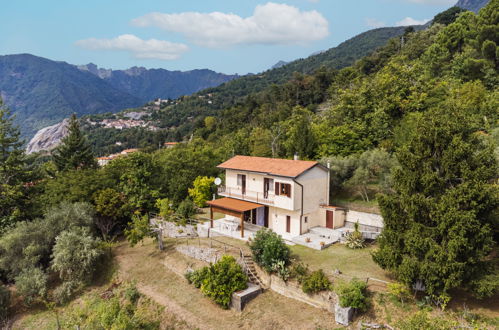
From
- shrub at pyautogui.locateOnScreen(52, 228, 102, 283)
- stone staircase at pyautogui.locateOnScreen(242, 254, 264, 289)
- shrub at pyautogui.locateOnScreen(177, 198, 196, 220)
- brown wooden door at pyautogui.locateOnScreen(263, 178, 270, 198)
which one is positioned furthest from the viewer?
shrub at pyautogui.locateOnScreen(177, 198, 196, 220)

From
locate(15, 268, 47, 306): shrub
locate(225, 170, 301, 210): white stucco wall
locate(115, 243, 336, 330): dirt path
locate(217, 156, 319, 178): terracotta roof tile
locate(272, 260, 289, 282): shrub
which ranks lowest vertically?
locate(15, 268, 47, 306): shrub

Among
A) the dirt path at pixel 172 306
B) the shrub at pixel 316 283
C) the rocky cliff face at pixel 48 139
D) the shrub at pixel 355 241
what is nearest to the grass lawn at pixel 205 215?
the dirt path at pixel 172 306

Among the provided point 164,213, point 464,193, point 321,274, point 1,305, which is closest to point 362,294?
point 321,274

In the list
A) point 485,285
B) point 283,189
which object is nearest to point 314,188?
point 283,189

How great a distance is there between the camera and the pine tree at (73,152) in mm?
42066

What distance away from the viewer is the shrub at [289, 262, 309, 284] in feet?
55.9

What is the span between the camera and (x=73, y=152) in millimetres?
42719

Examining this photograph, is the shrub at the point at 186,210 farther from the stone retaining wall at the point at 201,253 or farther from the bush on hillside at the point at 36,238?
the bush on hillside at the point at 36,238

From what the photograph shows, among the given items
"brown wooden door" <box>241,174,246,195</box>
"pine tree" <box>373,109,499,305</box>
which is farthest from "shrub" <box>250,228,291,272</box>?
"brown wooden door" <box>241,174,246,195</box>

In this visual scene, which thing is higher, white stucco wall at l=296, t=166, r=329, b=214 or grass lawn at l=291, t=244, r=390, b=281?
white stucco wall at l=296, t=166, r=329, b=214

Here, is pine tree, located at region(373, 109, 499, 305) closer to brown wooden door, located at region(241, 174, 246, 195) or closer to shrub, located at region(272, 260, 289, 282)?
shrub, located at region(272, 260, 289, 282)

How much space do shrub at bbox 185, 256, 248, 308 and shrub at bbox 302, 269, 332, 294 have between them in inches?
146

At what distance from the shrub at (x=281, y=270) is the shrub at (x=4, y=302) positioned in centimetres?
1911

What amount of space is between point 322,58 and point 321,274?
6942 inches
